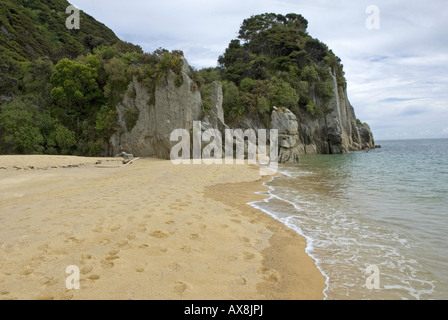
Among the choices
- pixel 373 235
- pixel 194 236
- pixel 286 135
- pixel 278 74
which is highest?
pixel 278 74

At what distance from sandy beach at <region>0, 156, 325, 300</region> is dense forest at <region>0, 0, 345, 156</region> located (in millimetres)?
16813

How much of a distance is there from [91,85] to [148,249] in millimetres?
23889

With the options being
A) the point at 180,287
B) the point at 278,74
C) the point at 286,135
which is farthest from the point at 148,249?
the point at 278,74

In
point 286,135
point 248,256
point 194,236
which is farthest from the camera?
point 286,135

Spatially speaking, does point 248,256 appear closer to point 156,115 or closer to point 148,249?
point 148,249

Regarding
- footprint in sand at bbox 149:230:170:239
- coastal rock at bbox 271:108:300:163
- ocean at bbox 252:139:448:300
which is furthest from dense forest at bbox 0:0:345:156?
footprint in sand at bbox 149:230:170:239

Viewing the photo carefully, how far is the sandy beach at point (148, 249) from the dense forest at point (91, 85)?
16.8 m

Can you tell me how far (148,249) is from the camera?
426cm

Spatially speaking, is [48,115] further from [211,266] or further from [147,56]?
[211,266]

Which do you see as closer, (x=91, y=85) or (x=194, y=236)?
(x=194, y=236)

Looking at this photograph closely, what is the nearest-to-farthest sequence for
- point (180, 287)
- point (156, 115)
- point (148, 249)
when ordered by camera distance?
point (180, 287), point (148, 249), point (156, 115)

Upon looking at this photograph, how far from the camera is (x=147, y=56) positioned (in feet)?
76.0

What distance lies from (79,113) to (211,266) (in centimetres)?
2531
